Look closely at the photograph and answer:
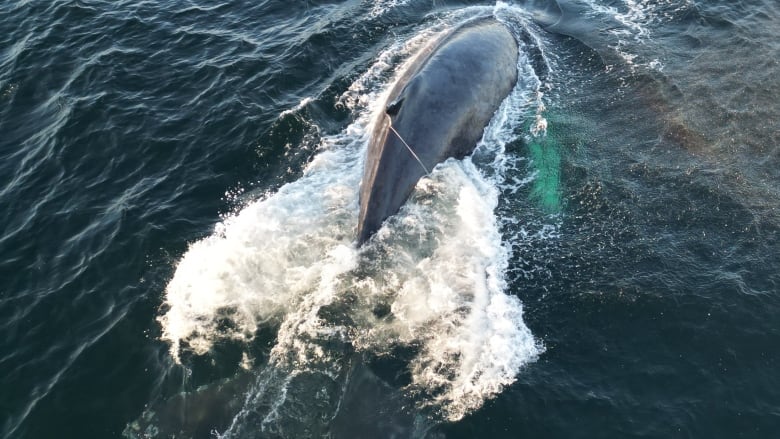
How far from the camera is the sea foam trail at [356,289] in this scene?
473 inches

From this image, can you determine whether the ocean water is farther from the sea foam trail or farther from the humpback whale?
the humpback whale

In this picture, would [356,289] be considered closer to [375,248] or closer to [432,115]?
[375,248]

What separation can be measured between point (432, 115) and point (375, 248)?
509cm

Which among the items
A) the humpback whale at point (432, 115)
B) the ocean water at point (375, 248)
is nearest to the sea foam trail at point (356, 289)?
the ocean water at point (375, 248)

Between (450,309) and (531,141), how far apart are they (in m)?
8.29

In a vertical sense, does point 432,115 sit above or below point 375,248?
above

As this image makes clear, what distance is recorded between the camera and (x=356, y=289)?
1370 cm

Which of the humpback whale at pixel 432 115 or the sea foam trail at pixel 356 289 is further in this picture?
the humpback whale at pixel 432 115

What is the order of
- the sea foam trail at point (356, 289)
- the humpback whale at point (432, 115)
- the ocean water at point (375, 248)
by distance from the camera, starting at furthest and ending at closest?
the humpback whale at point (432, 115), the sea foam trail at point (356, 289), the ocean water at point (375, 248)

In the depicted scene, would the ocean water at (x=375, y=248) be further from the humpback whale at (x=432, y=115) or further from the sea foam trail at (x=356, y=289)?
the humpback whale at (x=432, y=115)

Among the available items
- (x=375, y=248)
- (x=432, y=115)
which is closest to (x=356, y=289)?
(x=375, y=248)

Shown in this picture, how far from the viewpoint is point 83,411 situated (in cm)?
1184

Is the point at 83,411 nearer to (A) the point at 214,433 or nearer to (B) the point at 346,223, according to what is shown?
(A) the point at 214,433

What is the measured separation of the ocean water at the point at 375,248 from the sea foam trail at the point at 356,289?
0.07 metres
